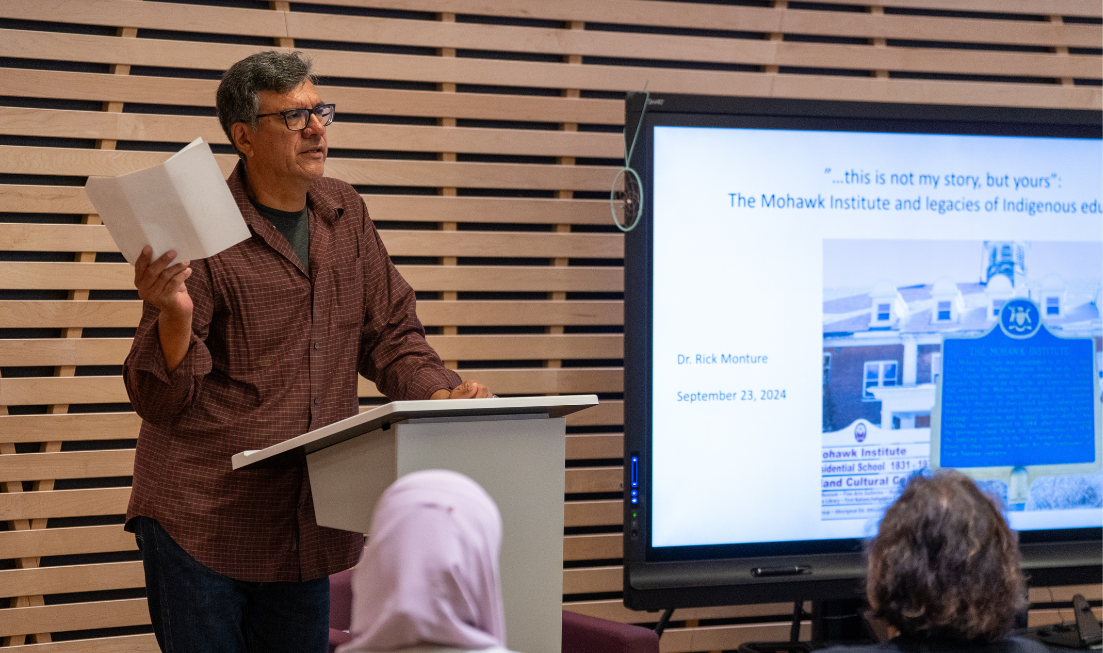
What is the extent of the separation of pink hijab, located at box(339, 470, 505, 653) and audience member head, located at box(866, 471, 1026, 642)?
0.68m

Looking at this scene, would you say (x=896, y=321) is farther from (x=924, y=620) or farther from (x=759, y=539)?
(x=924, y=620)

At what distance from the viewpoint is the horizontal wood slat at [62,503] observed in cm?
320

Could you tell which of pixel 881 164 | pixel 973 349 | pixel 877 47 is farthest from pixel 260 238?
pixel 877 47

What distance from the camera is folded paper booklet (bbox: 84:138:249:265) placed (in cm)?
181

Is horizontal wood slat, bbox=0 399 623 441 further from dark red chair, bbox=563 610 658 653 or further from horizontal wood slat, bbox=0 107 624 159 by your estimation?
dark red chair, bbox=563 610 658 653

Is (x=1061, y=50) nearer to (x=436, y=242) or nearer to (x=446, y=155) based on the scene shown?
(x=446, y=155)

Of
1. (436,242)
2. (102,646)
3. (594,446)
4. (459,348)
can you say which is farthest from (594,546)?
(102,646)

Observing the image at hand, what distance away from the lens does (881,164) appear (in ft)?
10.8

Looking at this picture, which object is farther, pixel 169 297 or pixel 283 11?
pixel 283 11

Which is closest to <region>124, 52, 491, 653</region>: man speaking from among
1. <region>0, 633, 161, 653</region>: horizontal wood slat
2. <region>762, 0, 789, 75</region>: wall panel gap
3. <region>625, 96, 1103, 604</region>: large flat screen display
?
<region>625, 96, 1103, 604</region>: large flat screen display

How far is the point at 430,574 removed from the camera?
4.04 feet

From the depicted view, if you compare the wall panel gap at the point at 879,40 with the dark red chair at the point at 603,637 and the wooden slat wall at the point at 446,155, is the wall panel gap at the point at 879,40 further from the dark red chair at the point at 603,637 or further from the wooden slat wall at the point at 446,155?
the dark red chair at the point at 603,637

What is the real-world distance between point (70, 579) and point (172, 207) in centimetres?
200

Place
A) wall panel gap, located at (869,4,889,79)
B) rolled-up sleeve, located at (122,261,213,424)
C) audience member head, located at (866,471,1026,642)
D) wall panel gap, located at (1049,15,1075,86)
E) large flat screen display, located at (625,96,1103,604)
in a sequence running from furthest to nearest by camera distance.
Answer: wall panel gap, located at (1049,15,1075,86) < wall panel gap, located at (869,4,889,79) < large flat screen display, located at (625,96,1103,604) < rolled-up sleeve, located at (122,261,213,424) < audience member head, located at (866,471,1026,642)
